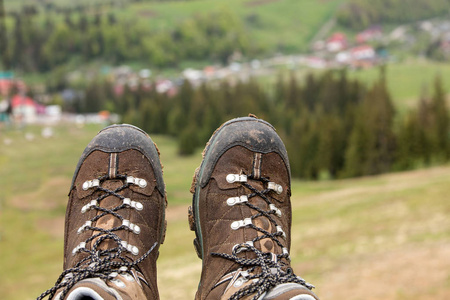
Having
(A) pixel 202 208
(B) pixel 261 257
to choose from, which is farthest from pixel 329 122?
(B) pixel 261 257

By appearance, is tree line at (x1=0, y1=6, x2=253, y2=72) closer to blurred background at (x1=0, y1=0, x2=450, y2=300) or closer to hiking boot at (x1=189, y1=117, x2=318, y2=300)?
blurred background at (x1=0, y1=0, x2=450, y2=300)

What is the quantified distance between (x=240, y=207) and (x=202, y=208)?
264mm

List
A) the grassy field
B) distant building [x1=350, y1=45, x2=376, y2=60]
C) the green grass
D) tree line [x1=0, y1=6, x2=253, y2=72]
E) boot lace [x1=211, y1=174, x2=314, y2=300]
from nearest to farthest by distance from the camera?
boot lace [x1=211, y1=174, x2=314, y2=300], the grassy field, the green grass, tree line [x1=0, y1=6, x2=253, y2=72], distant building [x1=350, y1=45, x2=376, y2=60]

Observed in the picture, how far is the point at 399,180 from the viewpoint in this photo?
29188 millimetres

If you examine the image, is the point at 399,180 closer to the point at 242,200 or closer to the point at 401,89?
the point at 242,200

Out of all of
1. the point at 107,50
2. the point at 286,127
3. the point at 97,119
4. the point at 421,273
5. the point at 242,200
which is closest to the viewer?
the point at 242,200

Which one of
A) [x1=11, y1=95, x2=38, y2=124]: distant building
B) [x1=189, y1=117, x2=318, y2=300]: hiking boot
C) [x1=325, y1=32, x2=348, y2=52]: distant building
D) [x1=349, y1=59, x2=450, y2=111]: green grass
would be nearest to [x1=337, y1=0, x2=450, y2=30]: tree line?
[x1=325, y1=32, x2=348, y2=52]: distant building

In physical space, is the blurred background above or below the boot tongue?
above

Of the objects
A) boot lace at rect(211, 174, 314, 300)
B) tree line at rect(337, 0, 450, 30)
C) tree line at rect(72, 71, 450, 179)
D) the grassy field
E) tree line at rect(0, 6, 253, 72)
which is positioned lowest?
boot lace at rect(211, 174, 314, 300)

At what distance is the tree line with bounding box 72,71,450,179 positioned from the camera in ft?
149

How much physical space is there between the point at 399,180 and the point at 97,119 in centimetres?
6797

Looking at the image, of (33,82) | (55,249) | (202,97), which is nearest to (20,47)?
(33,82)

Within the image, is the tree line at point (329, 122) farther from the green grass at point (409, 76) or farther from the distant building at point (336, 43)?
the distant building at point (336, 43)

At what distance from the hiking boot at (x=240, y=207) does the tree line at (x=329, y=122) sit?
42339 millimetres
